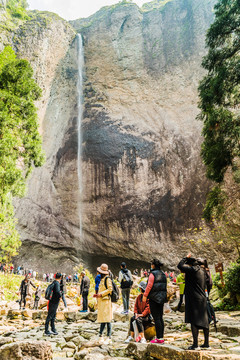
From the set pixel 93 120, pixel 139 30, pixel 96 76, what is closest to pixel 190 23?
pixel 139 30

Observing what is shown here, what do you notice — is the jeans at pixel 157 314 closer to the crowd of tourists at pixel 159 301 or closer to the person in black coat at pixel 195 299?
the crowd of tourists at pixel 159 301

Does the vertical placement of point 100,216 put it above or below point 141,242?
above

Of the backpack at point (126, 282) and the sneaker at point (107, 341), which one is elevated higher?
the backpack at point (126, 282)

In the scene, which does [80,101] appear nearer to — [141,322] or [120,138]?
[120,138]

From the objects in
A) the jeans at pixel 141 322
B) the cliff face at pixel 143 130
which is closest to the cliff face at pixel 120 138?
the cliff face at pixel 143 130

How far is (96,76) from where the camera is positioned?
93.5 feet

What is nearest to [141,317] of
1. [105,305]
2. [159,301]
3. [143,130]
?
[159,301]

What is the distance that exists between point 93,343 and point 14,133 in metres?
9.61

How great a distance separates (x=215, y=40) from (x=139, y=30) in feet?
76.9

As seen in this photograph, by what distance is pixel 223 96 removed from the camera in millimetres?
10023

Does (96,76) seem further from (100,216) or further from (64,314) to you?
(64,314)

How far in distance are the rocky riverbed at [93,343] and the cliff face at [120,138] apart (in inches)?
538

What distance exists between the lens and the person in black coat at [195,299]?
3387mm

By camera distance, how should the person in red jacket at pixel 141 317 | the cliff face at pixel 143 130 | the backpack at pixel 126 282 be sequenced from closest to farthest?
the person in red jacket at pixel 141 317 < the backpack at pixel 126 282 < the cliff face at pixel 143 130
